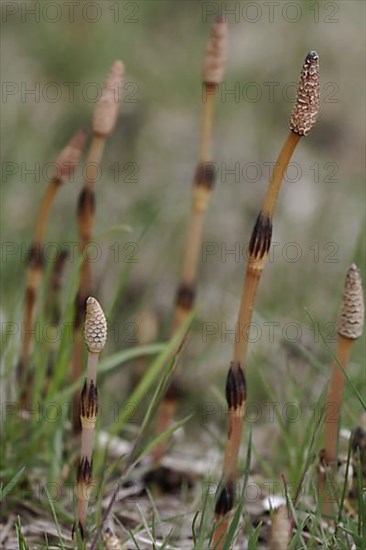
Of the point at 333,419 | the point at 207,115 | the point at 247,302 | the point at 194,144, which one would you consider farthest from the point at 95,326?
the point at 194,144

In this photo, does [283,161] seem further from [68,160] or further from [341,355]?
[68,160]

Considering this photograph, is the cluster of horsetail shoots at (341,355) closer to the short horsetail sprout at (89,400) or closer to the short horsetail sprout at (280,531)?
the short horsetail sprout at (280,531)

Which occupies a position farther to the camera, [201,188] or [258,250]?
[201,188]

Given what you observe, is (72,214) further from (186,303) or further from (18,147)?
(186,303)

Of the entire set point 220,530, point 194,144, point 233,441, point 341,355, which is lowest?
point 220,530

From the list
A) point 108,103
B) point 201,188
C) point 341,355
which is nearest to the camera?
point 341,355

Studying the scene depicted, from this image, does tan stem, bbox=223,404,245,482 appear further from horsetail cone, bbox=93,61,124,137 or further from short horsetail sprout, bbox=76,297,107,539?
horsetail cone, bbox=93,61,124,137

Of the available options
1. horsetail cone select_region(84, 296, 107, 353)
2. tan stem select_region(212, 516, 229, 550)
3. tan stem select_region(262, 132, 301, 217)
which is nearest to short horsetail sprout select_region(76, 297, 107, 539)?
horsetail cone select_region(84, 296, 107, 353)

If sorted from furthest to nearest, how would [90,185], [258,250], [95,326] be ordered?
[90,185] < [258,250] < [95,326]
